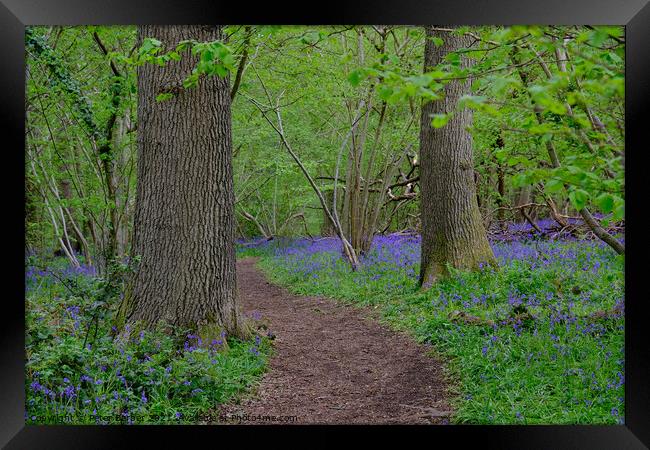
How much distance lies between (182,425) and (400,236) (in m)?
4.49

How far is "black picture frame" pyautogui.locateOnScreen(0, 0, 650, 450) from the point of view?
2.96 metres

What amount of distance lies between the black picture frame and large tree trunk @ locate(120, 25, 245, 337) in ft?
2.69

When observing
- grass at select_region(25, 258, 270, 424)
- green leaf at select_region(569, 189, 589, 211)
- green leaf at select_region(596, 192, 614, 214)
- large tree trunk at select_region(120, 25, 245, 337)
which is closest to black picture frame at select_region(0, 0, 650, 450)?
grass at select_region(25, 258, 270, 424)

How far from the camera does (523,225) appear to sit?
609cm

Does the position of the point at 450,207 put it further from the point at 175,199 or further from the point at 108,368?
the point at 108,368

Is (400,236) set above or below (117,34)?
below

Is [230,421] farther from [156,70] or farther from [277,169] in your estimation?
[277,169]

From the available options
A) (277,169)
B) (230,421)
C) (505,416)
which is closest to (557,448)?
(505,416)

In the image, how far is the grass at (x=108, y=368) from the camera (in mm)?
3006

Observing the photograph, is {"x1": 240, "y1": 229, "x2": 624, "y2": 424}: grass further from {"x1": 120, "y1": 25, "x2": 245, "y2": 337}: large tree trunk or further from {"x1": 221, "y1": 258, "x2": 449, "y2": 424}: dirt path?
{"x1": 120, "y1": 25, "x2": 245, "y2": 337}: large tree trunk

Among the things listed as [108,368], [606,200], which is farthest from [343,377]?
[606,200]
